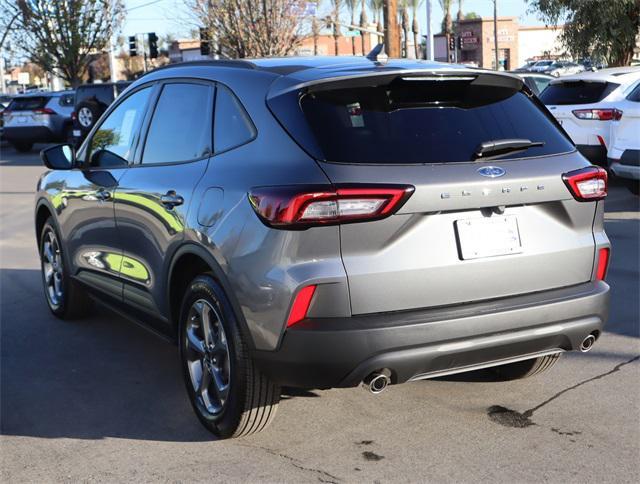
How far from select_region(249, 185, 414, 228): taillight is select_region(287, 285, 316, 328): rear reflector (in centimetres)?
26

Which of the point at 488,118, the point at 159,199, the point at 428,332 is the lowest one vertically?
the point at 428,332

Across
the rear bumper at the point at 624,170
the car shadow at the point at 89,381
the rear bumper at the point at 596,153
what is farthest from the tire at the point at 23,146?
the car shadow at the point at 89,381

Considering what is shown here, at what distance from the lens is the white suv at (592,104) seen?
39.3 feet

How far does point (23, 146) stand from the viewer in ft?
89.2

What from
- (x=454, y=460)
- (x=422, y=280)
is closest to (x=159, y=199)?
(x=422, y=280)

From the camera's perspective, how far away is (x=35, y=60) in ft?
150

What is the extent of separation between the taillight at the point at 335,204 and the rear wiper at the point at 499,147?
45 cm

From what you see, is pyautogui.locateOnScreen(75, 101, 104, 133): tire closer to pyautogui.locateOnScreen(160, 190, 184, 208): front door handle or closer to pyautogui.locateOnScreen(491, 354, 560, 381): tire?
pyautogui.locateOnScreen(160, 190, 184, 208): front door handle

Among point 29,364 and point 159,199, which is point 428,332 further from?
point 29,364

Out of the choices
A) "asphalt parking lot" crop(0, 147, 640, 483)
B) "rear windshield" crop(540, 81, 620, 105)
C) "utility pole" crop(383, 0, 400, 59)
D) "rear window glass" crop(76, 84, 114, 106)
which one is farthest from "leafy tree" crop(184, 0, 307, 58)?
"asphalt parking lot" crop(0, 147, 640, 483)

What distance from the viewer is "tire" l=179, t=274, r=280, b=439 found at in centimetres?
391

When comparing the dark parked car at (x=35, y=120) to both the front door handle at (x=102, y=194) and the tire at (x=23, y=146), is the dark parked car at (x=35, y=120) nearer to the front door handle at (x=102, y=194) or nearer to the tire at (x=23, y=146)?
the tire at (x=23, y=146)

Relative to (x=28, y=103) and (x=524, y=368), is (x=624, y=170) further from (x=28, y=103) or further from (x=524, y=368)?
(x=28, y=103)

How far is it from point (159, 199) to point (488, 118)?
1705mm
